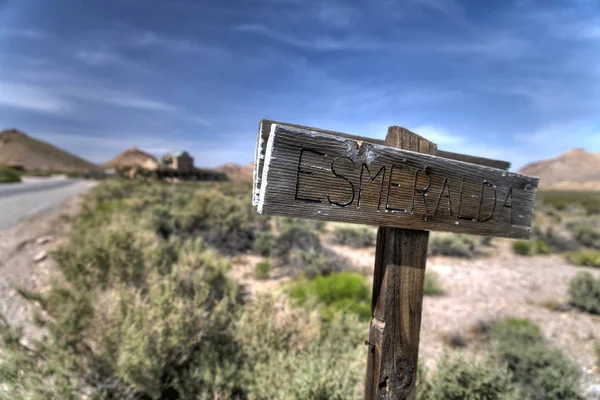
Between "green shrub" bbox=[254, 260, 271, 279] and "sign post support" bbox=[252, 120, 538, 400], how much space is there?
5.80 m

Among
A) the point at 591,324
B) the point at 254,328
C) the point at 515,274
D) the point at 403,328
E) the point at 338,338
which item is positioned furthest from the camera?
the point at 515,274

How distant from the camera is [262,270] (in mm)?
7195

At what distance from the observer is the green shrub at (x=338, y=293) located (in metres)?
5.27

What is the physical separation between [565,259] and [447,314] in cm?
774

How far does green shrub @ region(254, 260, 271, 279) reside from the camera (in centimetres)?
708

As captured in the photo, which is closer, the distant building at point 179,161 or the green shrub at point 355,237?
the green shrub at point 355,237

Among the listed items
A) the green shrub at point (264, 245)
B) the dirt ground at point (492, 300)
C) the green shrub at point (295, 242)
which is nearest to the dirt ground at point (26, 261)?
the dirt ground at point (492, 300)

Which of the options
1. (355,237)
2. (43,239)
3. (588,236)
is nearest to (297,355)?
(43,239)

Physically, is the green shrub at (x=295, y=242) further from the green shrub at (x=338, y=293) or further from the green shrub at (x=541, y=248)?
the green shrub at (x=541, y=248)

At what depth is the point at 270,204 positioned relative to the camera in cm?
114

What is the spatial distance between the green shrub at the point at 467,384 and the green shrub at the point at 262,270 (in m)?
4.67

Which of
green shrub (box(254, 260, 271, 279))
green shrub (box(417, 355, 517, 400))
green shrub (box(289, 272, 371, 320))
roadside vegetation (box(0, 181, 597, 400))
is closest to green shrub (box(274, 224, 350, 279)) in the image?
green shrub (box(254, 260, 271, 279))

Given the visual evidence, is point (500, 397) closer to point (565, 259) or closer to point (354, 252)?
point (354, 252)

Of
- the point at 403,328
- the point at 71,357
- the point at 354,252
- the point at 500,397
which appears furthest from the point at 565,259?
the point at 71,357
